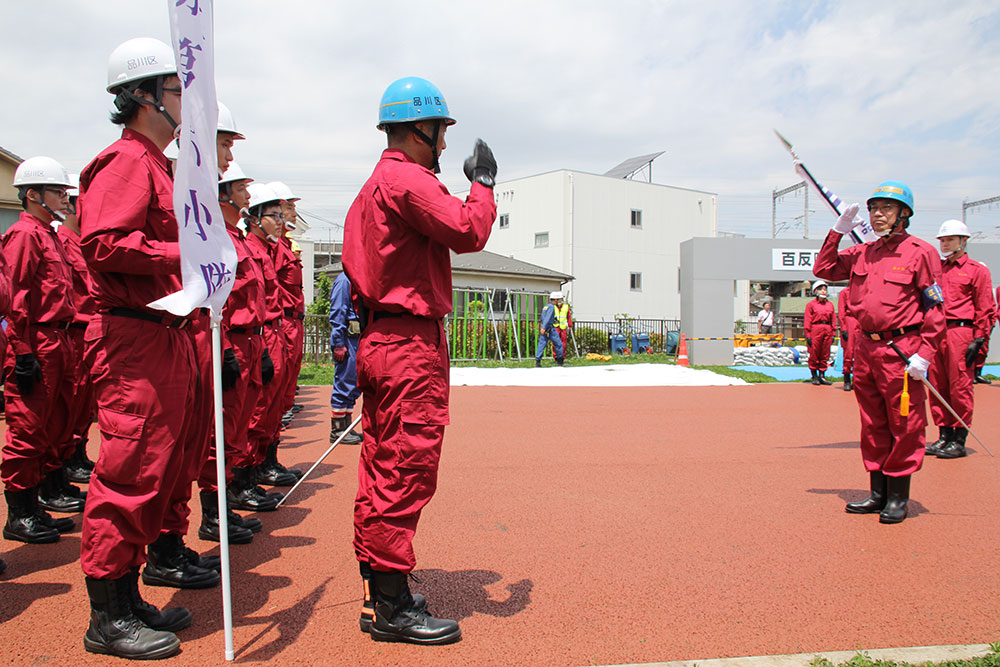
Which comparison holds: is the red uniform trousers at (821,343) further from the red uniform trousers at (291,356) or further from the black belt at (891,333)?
the red uniform trousers at (291,356)

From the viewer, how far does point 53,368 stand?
4801 mm

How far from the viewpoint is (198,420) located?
3.38 metres

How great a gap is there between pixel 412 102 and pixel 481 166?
439 mm

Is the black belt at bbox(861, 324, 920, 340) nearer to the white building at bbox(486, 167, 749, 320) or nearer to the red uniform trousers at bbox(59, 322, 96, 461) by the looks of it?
the red uniform trousers at bbox(59, 322, 96, 461)

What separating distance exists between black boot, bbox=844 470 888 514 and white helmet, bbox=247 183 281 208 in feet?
16.5

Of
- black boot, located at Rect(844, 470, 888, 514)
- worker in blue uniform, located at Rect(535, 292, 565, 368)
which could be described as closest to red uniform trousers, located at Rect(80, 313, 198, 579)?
black boot, located at Rect(844, 470, 888, 514)

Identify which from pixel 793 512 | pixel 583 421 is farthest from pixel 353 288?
pixel 583 421

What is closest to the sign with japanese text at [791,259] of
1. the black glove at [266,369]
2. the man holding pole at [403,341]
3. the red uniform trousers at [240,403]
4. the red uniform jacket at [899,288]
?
the red uniform jacket at [899,288]

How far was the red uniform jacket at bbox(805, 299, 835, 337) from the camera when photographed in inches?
599

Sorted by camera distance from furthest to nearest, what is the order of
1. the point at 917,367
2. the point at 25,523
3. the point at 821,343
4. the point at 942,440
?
1. the point at 821,343
2. the point at 942,440
3. the point at 917,367
4. the point at 25,523

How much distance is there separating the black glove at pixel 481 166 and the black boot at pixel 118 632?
2210 mm

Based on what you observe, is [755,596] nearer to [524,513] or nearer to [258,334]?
[524,513]

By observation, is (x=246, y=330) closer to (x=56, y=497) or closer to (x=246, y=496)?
(x=246, y=496)

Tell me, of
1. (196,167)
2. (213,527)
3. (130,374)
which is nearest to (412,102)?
(196,167)
